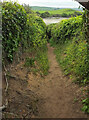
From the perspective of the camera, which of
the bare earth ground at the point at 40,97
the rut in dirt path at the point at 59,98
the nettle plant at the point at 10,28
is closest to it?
the bare earth ground at the point at 40,97

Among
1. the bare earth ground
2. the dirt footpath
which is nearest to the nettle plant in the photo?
the bare earth ground

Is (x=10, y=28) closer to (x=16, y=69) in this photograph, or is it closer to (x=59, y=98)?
(x=16, y=69)

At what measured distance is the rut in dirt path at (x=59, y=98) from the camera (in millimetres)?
4586

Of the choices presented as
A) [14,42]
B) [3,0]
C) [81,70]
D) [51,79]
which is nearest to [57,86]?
[51,79]

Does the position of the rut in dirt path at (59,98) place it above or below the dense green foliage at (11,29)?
below

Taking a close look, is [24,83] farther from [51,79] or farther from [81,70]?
[81,70]

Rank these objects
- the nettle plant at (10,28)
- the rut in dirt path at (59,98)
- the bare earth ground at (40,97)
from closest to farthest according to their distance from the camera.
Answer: the bare earth ground at (40,97) → the rut in dirt path at (59,98) → the nettle plant at (10,28)

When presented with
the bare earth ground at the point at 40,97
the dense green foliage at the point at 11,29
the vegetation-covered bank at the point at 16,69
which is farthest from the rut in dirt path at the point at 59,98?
the dense green foliage at the point at 11,29

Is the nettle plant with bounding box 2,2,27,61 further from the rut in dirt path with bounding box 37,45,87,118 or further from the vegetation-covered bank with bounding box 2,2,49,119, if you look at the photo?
the rut in dirt path with bounding box 37,45,87,118

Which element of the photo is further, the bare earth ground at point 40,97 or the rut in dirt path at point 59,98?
the rut in dirt path at point 59,98

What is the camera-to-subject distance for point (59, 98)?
219 inches

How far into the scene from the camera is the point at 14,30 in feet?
21.1

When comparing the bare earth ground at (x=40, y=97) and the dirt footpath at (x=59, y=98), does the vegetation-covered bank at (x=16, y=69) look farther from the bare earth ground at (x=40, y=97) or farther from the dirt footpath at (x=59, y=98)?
the dirt footpath at (x=59, y=98)

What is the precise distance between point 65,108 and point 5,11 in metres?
4.55
